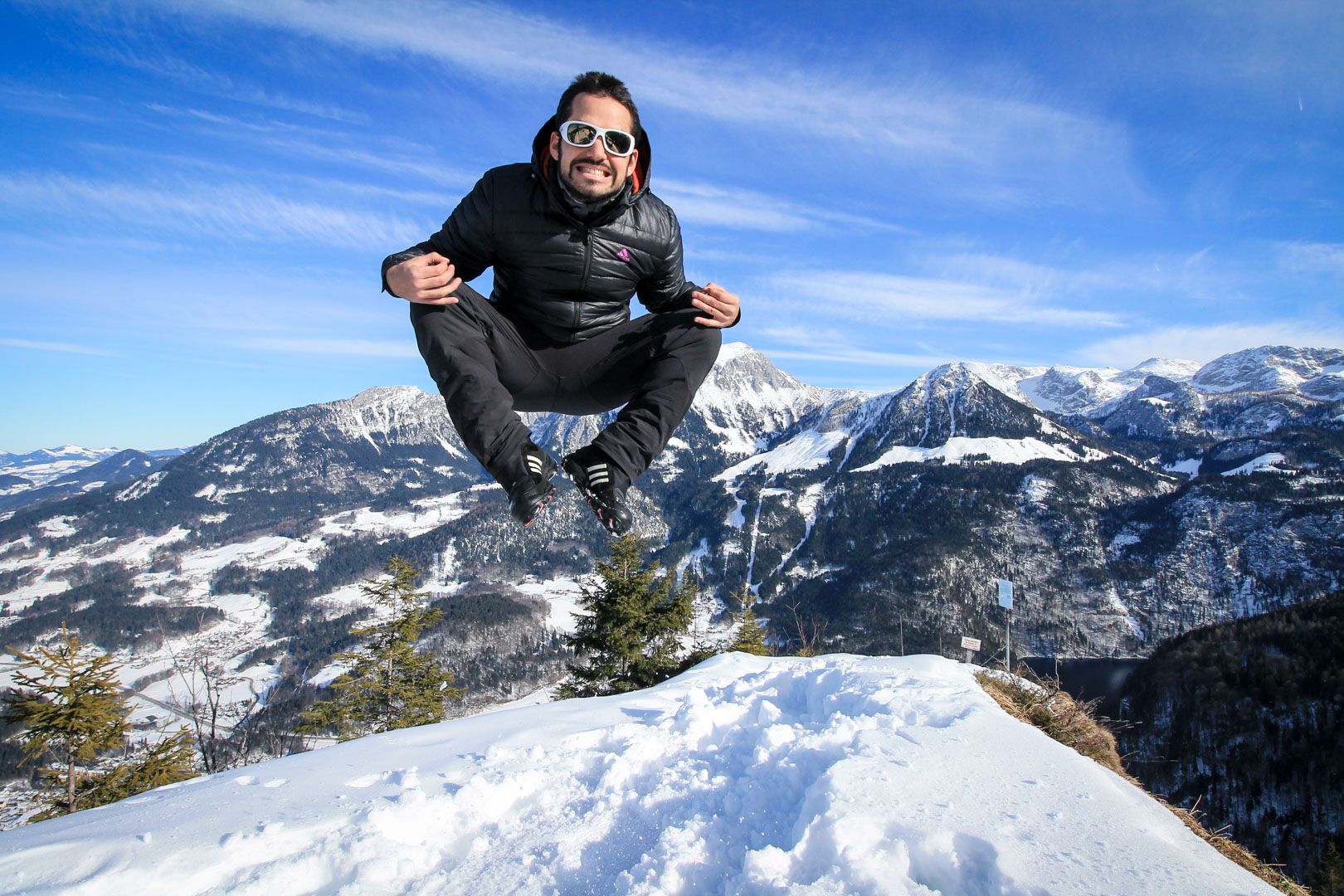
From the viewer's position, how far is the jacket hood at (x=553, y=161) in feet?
10.3

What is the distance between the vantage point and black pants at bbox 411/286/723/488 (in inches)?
113

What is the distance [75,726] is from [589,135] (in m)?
16.0

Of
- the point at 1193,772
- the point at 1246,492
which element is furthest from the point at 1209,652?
the point at 1246,492

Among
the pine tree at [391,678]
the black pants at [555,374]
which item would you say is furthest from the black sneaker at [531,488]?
the pine tree at [391,678]

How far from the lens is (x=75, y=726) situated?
1192 centimetres

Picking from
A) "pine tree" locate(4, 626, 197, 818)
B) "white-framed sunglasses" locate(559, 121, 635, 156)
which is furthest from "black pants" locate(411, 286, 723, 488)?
"pine tree" locate(4, 626, 197, 818)

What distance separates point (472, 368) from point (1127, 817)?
3099 mm

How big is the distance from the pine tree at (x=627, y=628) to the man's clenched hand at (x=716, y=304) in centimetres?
1418

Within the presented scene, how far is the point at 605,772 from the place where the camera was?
2521 millimetres

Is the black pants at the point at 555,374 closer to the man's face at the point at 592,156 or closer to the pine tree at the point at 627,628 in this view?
the man's face at the point at 592,156

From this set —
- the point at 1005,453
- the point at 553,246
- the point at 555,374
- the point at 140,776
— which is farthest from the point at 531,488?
the point at 1005,453

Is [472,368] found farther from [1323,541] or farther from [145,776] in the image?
[1323,541]

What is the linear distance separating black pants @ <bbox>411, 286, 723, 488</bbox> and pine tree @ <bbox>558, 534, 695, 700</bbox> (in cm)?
1407

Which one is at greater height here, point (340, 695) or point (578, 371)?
point (578, 371)
